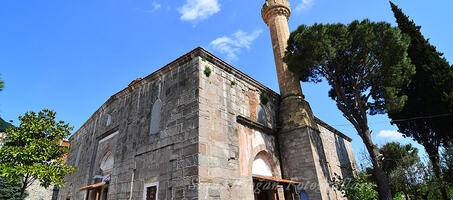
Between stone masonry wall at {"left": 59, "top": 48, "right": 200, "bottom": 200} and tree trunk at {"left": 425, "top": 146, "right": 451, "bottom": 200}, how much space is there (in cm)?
1312

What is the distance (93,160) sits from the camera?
12477mm

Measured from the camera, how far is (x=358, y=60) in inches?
443

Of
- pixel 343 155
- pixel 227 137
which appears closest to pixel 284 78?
pixel 227 137

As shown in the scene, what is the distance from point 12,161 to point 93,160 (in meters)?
3.22

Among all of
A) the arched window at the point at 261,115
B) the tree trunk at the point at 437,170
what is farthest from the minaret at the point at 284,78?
the tree trunk at the point at 437,170

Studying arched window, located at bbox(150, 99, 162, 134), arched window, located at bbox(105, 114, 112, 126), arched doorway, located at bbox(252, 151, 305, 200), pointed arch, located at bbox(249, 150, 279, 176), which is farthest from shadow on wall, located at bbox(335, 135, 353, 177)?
arched window, located at bbox(105, 114, 112, 126)

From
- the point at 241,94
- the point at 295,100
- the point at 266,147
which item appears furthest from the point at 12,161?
the point at 295,100

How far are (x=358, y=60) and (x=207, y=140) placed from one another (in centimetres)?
840

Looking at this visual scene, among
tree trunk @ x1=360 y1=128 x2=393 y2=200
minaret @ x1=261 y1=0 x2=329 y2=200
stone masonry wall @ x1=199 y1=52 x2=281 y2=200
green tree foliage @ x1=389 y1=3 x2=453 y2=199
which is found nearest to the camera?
stone masonry wall @ x1=199 y1=52 x2=281 y2=200

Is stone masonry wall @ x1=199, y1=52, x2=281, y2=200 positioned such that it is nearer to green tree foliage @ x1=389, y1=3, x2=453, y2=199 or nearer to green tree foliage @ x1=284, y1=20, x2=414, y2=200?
green tree foliage @ x1=284, y1=20, x2=414, y2=200

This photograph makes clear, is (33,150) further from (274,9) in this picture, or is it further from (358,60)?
(358,60)

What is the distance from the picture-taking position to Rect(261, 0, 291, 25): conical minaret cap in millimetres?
13820

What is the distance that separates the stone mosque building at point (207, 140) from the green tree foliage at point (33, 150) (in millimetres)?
1722

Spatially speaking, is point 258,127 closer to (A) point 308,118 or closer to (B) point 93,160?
(A) point 308,118
